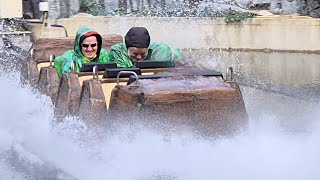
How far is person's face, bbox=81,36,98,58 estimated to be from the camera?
6.90 m

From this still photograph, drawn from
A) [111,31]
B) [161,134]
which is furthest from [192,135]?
[111,31]

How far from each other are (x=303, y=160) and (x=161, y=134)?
3.44 feet

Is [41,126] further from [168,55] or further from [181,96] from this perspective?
[181,96]

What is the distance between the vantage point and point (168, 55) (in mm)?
7008

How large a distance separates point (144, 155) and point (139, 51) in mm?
1928

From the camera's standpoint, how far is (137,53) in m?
6.74

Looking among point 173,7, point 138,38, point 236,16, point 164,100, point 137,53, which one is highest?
point 138,38

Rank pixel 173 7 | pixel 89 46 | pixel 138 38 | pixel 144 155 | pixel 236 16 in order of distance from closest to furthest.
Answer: pixel 144 155 < pixel 138 38 < pixel 89 46 < pixel 236 16 < pixel 173 7

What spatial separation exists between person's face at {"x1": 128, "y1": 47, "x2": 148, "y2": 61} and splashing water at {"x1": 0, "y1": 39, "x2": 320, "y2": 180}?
958 millimetres

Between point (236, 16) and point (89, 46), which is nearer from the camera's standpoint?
point (89, 46)

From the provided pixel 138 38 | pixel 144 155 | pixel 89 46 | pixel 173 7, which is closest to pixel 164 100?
pixel 144 155

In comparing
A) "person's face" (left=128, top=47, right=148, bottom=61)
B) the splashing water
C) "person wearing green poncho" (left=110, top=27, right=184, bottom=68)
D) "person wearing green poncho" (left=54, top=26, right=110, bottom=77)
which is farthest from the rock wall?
the splashing water

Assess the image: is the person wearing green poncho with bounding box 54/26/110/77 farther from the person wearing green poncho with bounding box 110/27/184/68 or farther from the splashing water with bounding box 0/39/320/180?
the splashing water with bounding box 0/39/320/180

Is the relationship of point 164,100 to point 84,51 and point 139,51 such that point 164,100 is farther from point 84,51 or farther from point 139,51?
point 84,51
